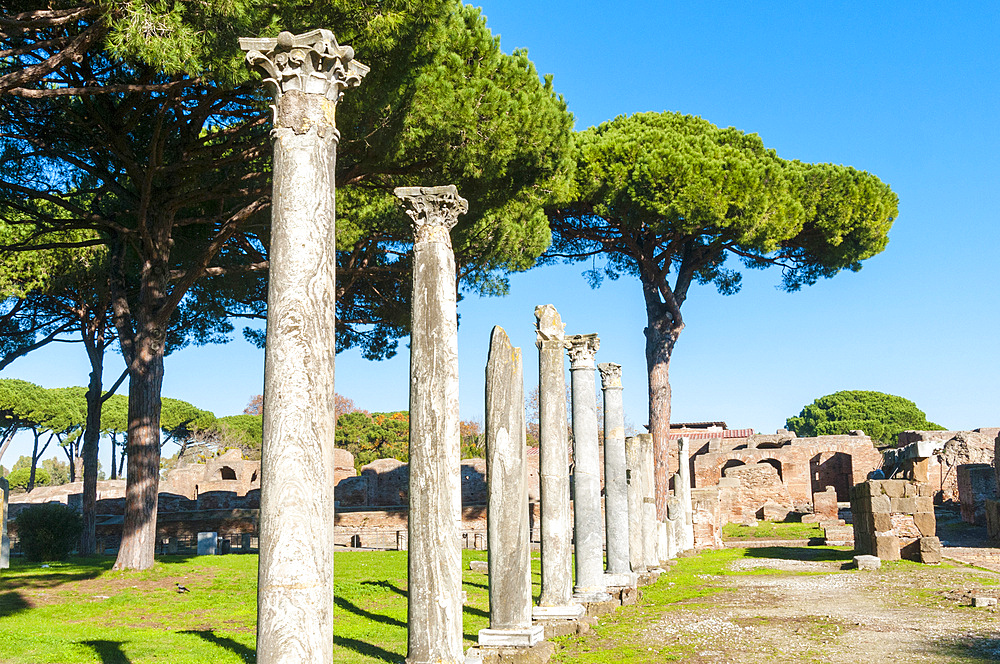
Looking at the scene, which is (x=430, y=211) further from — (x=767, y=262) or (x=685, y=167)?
(x=767, y=262)

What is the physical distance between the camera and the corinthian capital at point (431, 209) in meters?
6.26

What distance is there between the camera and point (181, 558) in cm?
1482

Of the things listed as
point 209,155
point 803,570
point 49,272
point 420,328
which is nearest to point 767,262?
point 803,570

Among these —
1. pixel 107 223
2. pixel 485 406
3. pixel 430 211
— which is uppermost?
pixel 107 223

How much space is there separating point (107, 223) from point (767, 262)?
1792 cm

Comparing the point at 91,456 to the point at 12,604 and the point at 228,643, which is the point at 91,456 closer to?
the point at 12,604

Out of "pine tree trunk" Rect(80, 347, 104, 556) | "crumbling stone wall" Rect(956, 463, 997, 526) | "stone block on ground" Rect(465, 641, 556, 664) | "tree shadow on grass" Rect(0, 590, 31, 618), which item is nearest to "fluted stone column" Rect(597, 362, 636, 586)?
"stone block on ground" Rect(465, 641, 556, 664)

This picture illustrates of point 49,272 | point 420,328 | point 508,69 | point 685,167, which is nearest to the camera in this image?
point 420,328

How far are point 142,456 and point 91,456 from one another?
688 cm

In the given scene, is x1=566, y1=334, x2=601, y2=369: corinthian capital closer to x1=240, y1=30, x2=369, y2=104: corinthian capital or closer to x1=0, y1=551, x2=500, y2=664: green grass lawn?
x1=0, y1=551, x2=500, y2=664: green grass lawn

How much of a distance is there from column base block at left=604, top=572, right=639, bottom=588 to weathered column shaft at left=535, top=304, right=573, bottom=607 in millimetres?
1868

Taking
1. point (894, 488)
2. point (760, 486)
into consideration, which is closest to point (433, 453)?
point (894, 488)

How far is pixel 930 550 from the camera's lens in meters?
14.2

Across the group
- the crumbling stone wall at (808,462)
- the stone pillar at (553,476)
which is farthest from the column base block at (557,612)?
the crumbling stone wall at (808,462)
